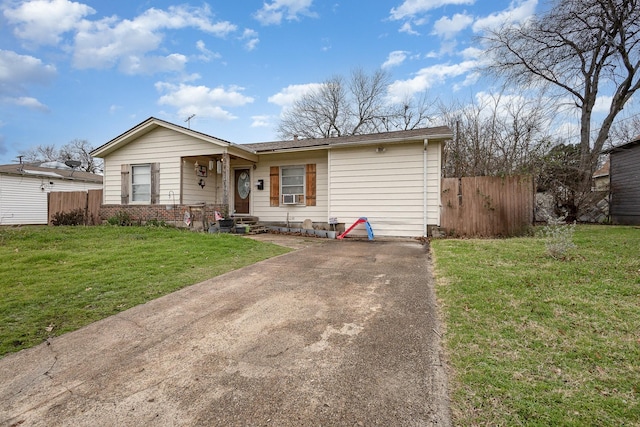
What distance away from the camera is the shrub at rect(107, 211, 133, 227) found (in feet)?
36.5

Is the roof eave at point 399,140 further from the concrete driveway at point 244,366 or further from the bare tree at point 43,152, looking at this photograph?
the bare tree at point 43,152

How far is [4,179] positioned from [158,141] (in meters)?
12.1

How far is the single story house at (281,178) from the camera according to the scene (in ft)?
31.3

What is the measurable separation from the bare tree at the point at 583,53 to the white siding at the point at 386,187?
743 centimetres

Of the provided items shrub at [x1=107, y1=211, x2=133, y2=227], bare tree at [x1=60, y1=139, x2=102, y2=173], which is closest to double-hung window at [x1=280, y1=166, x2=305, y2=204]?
shrub at [x1=107, y1=211, x2=133, y2=227]

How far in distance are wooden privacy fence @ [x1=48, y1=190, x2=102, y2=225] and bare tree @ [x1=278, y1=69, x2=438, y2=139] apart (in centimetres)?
1608

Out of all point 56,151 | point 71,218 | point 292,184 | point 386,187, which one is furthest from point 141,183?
point 56,151

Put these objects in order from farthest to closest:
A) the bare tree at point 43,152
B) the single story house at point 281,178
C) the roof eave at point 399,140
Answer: the bare tree at point 43,152
the single story house at point 281,178
the roof eave at point 399,140

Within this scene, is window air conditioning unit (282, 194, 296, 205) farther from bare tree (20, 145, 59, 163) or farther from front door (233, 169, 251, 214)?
bare tree (20, 145, 59, 163)

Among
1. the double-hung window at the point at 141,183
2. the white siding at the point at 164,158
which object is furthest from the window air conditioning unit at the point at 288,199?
the double-hung window at the point at 141,183

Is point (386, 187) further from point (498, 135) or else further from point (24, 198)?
point (24, 198)

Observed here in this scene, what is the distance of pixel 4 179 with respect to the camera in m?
16.0

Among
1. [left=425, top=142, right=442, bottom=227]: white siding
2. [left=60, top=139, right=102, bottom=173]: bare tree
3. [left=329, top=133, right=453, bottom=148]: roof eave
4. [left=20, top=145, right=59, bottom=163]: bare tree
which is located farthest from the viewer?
[left=20, top=145, right=59, bottom=163]: bare tree

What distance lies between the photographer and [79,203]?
12.7 m
